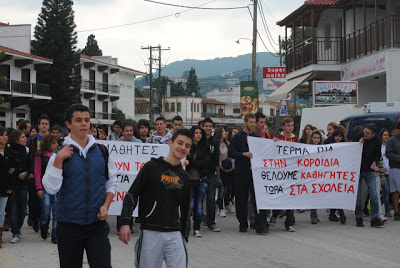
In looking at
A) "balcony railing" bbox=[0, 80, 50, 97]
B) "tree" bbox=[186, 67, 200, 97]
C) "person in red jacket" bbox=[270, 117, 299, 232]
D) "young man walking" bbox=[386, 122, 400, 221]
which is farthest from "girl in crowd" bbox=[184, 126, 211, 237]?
"tree" bbox=[186, 67, 200, 97]

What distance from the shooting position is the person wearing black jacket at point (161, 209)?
500 centimetres

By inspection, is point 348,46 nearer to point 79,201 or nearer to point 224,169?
point 224,169

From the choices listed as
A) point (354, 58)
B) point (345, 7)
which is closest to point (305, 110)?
point (354, 58)

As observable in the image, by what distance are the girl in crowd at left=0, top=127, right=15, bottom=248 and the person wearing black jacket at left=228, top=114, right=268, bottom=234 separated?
3779mm

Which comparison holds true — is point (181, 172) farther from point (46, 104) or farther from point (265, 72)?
point (46, 104)

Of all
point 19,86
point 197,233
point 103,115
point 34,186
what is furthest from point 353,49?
point 103,115

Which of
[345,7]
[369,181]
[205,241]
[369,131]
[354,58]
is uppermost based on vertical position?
[345,7]

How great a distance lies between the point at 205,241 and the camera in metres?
10.0

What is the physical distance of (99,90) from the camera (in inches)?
2968

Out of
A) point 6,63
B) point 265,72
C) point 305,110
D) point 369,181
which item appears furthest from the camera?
point 6,63

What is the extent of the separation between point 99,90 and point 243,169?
6591cm

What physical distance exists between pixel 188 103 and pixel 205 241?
11191 cm

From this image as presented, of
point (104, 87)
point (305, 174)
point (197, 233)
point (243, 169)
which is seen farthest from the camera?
point (104, 87)

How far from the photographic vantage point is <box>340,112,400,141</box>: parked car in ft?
55.9
